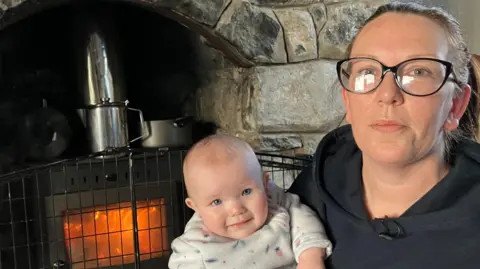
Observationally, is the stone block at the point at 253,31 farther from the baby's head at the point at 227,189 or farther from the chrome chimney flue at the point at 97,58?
the baby's head at the point at 227,189

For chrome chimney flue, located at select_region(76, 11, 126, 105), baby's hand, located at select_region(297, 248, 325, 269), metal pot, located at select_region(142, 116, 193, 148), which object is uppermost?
chrome chimney flue, located at select_region(76, 11, 126, 105)

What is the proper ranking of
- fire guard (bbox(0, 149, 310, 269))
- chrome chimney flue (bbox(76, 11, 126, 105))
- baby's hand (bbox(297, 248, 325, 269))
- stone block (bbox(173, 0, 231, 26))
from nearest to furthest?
1. baby's hand (bbox(297, 248, 325, 269))
2. stone block (bbox(173, 0, 231, 26))
3. fire guard (bbox(0, 149, 310, 269))
4. chrome chimney flue (bbox(76, 11, 126, 105))

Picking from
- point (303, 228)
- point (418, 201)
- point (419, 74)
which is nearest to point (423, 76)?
point (419, 74)

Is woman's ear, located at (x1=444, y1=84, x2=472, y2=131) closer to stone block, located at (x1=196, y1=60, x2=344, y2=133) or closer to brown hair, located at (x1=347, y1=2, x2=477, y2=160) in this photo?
brown hair, located at (x1=347, y1=2, x2=477, y2=160)

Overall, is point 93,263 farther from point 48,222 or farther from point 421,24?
point 421,24

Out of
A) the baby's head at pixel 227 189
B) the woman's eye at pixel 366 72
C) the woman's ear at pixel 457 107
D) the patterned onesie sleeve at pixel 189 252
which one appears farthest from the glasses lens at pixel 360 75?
the patterned onesie sleeve at pixel 189 252

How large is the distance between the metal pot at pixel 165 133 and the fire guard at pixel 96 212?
0.13 meters

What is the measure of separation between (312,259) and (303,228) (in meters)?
0.07

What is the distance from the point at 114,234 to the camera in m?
2.17

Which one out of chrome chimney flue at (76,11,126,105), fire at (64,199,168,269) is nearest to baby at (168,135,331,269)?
fire at (64,199,168,269)

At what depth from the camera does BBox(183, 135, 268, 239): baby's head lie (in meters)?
1.14

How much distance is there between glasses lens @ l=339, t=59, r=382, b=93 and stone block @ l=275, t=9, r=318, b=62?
3.53 ft

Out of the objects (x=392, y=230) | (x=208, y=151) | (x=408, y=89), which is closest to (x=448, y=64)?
(x=408, y=89)

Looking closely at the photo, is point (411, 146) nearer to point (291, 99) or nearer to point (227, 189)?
point (227, 189)
